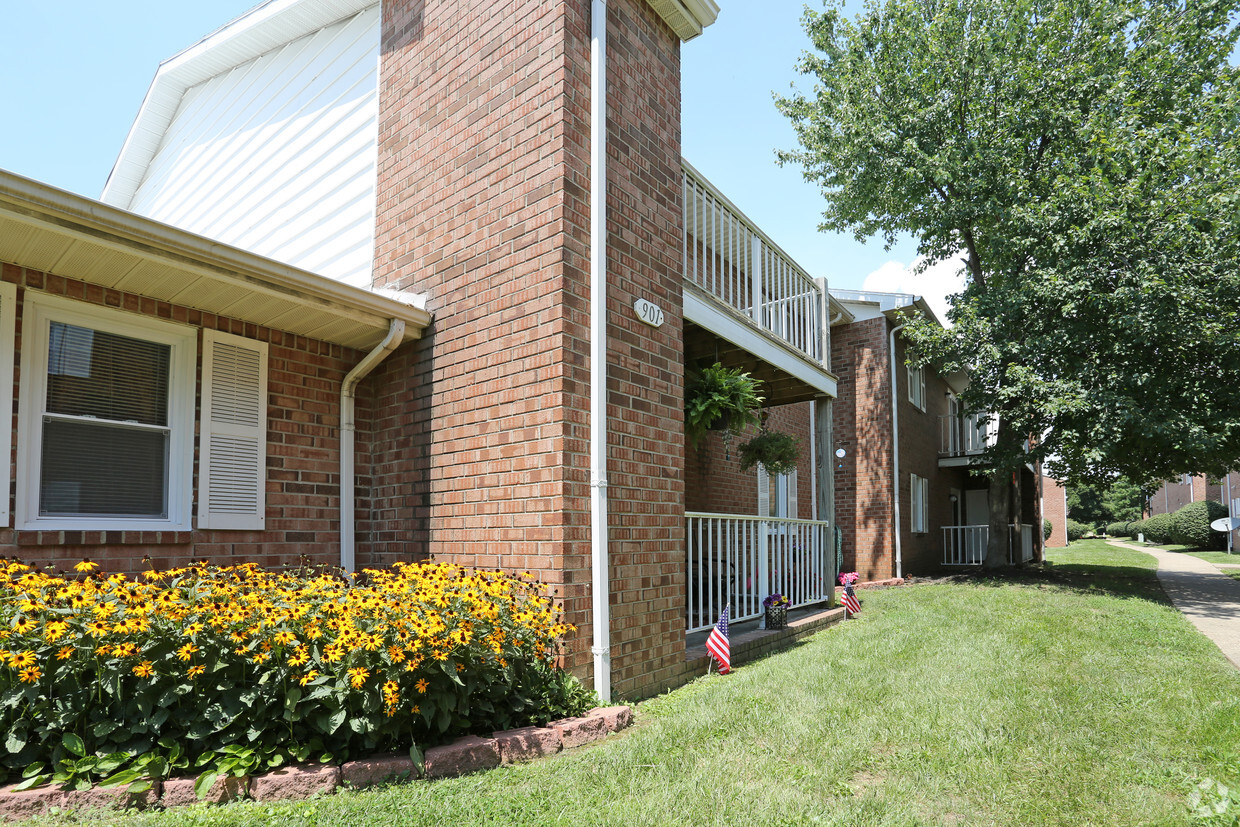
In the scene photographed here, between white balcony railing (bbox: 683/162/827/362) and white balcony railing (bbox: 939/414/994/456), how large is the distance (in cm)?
1078

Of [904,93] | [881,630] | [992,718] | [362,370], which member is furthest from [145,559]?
[904,93]

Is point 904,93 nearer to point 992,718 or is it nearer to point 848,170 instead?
point 848,170

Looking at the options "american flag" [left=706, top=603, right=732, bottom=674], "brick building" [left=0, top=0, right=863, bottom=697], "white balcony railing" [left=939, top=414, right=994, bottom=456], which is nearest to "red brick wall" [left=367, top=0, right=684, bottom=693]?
"brick building" [left=0, top=0, right=863, bottom=697]

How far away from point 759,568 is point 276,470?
4821 mm

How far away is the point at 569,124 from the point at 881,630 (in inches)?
233

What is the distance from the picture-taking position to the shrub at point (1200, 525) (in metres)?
→ 31.9

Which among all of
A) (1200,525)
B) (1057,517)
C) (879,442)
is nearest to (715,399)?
(879,442)

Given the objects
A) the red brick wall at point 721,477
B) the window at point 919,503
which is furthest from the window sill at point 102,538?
the window at point 919,503

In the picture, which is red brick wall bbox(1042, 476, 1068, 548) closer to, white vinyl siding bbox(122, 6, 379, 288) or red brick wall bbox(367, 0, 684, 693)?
red brick wall bbox(367, 0, 684, 693)

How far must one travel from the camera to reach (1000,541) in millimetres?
15758

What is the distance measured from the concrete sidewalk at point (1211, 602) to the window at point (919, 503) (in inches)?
174

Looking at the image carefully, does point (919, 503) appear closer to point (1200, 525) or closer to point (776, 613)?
point (776, 613)

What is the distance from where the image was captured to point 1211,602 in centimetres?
1172

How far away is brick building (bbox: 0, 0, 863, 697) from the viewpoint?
175 inches
